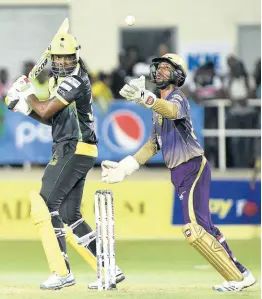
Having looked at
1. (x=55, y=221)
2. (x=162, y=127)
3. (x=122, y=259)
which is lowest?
(x=122, y=259)

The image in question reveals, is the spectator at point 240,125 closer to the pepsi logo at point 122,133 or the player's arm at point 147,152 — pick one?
the pepsi logo at point 122,133

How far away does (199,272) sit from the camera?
11219 mm

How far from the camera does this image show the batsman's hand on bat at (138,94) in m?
9.02

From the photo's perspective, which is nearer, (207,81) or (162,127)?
(162,127)

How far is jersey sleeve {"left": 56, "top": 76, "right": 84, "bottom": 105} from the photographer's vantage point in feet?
31.2

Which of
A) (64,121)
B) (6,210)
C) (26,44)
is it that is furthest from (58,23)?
(64,121)

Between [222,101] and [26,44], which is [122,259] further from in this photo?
[26,44]

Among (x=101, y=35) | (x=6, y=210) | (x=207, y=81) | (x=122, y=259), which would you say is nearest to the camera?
(x=122, y=259)

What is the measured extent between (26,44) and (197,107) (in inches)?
285

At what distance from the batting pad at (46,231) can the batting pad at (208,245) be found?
3.39ft

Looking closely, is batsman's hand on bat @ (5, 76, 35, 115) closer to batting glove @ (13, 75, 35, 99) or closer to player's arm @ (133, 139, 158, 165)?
batting glove @ (13, 75, 35, 99)

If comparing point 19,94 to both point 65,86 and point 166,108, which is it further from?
point 166,108

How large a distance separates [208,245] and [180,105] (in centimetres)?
109

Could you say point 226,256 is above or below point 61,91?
below
